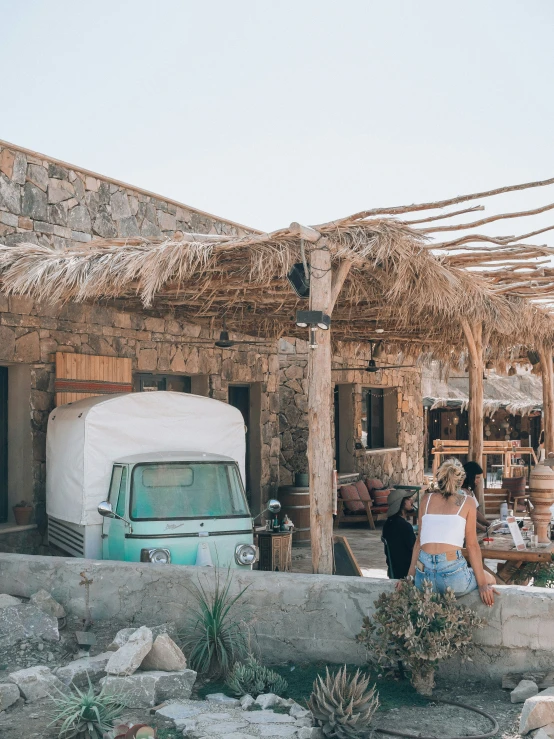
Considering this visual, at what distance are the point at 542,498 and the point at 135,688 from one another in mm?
4028

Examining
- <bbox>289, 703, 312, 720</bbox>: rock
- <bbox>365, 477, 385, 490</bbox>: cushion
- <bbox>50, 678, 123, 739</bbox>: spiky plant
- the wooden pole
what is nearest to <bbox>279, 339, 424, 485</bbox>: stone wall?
<bbox>365, 477, 385, 490</bbox>: cushion

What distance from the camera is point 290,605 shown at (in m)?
5.87

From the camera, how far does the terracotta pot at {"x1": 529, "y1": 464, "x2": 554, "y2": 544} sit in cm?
731

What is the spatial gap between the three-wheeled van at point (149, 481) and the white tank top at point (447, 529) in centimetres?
218

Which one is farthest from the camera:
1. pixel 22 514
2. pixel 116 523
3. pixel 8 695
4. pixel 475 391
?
pixel 475 391

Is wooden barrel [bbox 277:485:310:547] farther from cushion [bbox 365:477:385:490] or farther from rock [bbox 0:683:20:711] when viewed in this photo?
rock [bbox 0:683:20:711]

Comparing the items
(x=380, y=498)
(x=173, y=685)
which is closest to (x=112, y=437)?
(x=173, y=685)

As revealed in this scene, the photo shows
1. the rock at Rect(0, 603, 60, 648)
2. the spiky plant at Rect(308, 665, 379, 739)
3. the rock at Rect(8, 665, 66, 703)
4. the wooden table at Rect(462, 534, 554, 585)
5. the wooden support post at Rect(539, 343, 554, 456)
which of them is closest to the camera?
the spiky plant at Rect(308, 665, 379, 739)

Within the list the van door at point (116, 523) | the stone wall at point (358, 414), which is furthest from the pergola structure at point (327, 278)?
the stone wall at point (358, 414)

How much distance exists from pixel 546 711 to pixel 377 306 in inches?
213

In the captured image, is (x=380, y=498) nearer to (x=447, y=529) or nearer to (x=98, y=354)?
(x=98, y=354)

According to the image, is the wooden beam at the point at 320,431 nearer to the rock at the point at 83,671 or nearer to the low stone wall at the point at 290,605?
the low stone wall at the point at 290,605

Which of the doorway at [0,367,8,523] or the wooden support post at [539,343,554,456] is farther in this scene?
the wooden support post at [539,343,554,456]

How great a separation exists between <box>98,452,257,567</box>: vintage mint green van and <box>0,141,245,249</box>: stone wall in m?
3.02
